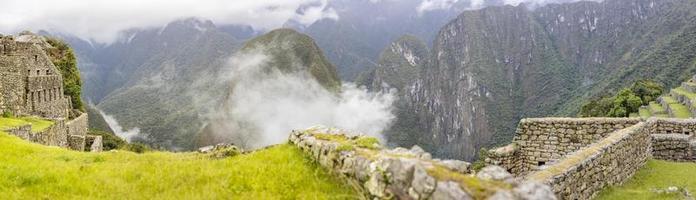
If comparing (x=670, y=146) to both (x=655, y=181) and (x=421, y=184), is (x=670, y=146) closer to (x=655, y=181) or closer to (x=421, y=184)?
(x=655, y=181)

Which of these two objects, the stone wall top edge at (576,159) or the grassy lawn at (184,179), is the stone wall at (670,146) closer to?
the stone wall top edge at (576,159)

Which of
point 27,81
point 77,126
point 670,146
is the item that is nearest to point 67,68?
point 77,126

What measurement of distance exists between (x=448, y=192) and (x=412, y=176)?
2.53 feet

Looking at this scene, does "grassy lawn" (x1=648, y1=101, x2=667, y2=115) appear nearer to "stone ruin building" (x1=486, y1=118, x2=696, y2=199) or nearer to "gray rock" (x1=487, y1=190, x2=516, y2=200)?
"stone ruin building" (x1=486, y1=118, x2=696, y2=199)

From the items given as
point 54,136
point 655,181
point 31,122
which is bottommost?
point 54,136

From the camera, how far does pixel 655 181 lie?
14.8 metres

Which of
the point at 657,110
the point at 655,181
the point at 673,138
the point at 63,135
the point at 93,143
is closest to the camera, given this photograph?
the point at 655,181

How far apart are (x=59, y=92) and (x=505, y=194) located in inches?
1477

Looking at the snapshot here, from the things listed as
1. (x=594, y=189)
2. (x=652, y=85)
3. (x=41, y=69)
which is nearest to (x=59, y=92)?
(x=41, y=69)

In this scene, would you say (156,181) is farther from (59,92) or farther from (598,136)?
(59,92)

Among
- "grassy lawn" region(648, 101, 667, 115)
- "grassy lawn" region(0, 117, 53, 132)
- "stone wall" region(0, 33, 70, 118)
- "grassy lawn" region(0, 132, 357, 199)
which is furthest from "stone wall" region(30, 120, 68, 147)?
"grassy lawn" region(648, 101, 667, 115)

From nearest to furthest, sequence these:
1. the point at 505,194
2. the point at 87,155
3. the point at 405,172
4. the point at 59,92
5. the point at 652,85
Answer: the point at 505,194 → the point at 405,172 → the point at 87,155 → the point at 59,92 → the point at 652,85

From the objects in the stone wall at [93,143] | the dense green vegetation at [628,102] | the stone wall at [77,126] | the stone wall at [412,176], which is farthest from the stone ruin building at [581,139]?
the dense green vegetation at [628,102]

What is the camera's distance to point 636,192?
13570 mm
